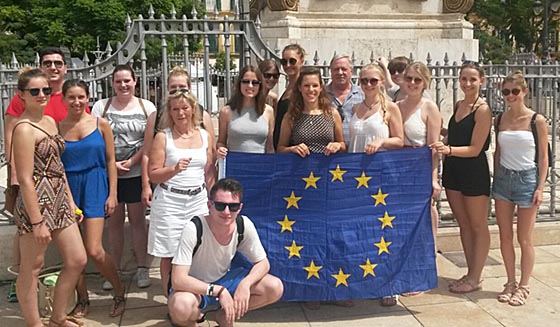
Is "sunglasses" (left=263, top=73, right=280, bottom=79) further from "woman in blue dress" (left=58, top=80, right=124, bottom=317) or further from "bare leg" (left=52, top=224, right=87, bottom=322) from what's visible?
"bare leg" (left=52, top=224, right=87, bottom=322)

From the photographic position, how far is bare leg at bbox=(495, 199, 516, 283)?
16.6 ft

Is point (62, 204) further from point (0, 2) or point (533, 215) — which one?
point (0, 2)

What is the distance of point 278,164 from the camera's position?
16.0ft

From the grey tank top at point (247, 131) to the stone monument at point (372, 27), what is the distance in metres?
3.13

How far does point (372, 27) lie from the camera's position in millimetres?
8352

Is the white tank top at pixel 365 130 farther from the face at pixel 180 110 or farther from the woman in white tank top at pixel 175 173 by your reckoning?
the face at pixel 180 110

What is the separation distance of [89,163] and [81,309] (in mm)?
1237

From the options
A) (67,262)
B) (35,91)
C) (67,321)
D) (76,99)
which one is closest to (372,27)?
(76,99)

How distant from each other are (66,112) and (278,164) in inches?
66.9

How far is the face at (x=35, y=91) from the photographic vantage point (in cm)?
403

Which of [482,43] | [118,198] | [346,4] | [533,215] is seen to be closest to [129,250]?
[118,198]

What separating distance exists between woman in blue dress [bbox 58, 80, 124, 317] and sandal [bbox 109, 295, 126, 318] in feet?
1.24

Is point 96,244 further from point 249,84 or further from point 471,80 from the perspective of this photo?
point 471,80

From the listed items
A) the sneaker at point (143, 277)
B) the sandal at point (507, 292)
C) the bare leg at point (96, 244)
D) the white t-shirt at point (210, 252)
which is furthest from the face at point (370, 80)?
the sneaker at point (143, 277)
